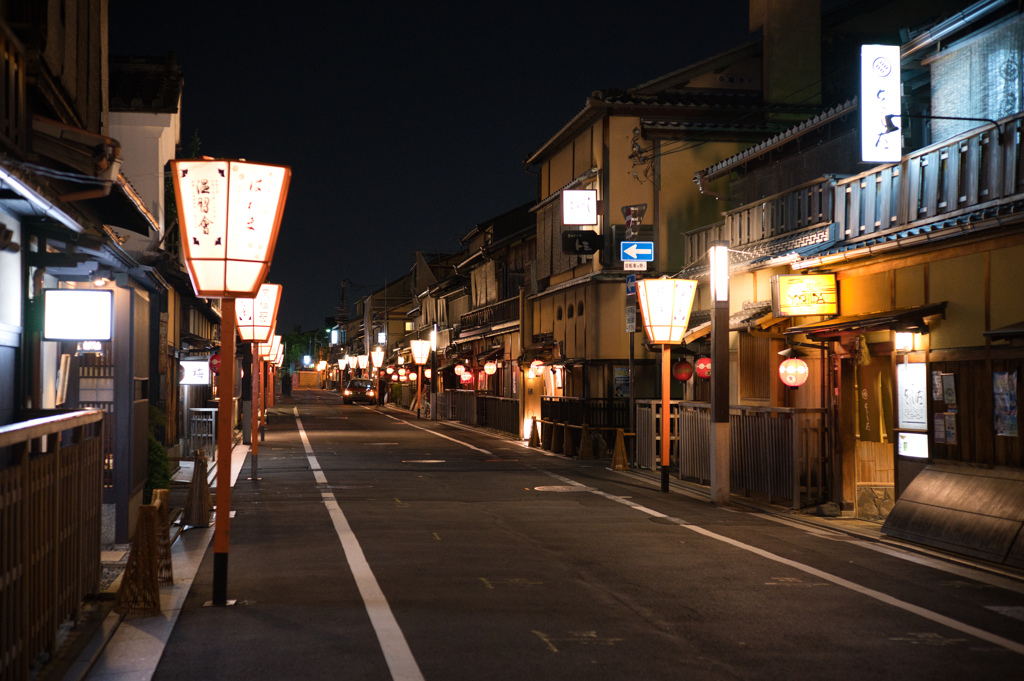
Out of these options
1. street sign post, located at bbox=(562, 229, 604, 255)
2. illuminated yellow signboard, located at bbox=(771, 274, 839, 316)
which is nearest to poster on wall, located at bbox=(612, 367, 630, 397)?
street sign post, located at bbox=(562, 229, 604, 255)

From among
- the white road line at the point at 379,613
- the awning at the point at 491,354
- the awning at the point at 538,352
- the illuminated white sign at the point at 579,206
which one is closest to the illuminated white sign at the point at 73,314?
the white road line at the point at 379,613

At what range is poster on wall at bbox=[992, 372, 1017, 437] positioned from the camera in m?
11.9

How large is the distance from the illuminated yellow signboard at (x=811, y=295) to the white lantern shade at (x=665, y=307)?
10.3 ft

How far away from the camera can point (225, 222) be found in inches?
375

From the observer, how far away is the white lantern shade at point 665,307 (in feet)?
63.4

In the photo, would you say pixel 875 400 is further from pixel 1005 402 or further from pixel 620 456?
pixel 620 456

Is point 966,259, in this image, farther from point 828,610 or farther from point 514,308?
point 514,308

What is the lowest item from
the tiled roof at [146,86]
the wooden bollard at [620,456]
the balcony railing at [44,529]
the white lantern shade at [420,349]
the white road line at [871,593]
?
the white road line at [871,593]

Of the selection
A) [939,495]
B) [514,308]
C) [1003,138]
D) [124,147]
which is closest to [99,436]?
[939,495]

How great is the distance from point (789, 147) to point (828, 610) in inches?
555

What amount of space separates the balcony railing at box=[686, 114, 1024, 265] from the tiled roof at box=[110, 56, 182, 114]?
Result: 1690 cm

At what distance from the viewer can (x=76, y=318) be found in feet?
35.9

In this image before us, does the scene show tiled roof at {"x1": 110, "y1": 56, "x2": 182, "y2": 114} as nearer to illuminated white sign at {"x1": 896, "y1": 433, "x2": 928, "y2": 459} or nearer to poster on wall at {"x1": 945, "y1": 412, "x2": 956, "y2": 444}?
illuminated white sign at {"x1": 896, "y1": 433, "x2": 928, "y2": 459}

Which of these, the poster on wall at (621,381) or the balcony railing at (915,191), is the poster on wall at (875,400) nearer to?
the balcony railing at (915,191)
